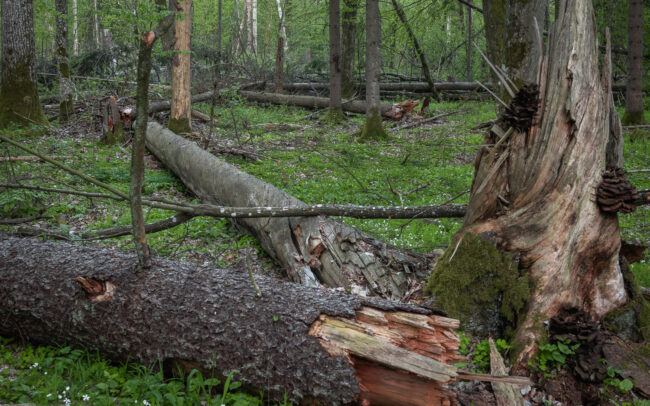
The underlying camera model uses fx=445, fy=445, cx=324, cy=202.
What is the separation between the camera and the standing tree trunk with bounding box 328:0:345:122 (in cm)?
1420

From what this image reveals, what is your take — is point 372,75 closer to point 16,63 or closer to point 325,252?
point 325,252

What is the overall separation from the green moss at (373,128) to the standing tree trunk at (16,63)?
861 centimetres

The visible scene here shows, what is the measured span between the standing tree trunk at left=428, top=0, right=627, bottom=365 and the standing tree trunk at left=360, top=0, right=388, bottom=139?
861 cm

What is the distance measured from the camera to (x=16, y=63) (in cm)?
1130

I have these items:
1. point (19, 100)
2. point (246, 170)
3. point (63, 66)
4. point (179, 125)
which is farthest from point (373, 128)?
point (19, 100)

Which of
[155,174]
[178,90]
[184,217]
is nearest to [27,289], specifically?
[184,217]

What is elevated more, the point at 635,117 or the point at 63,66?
the point at 63,66

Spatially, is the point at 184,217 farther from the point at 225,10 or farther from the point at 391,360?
the point at 225,10

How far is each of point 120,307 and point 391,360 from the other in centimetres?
203

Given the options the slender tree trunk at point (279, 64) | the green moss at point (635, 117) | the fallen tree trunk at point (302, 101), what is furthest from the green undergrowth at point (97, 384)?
the slender tree trunk at point (279, 64)

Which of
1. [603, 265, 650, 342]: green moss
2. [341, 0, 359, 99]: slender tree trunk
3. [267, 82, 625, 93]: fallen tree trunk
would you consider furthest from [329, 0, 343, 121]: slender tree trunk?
[603, 265, 650, 342]: green moss

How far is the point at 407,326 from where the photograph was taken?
10.0 ft

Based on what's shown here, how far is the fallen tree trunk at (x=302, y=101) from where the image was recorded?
1762cm

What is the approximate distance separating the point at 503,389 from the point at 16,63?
13187 millimetres
